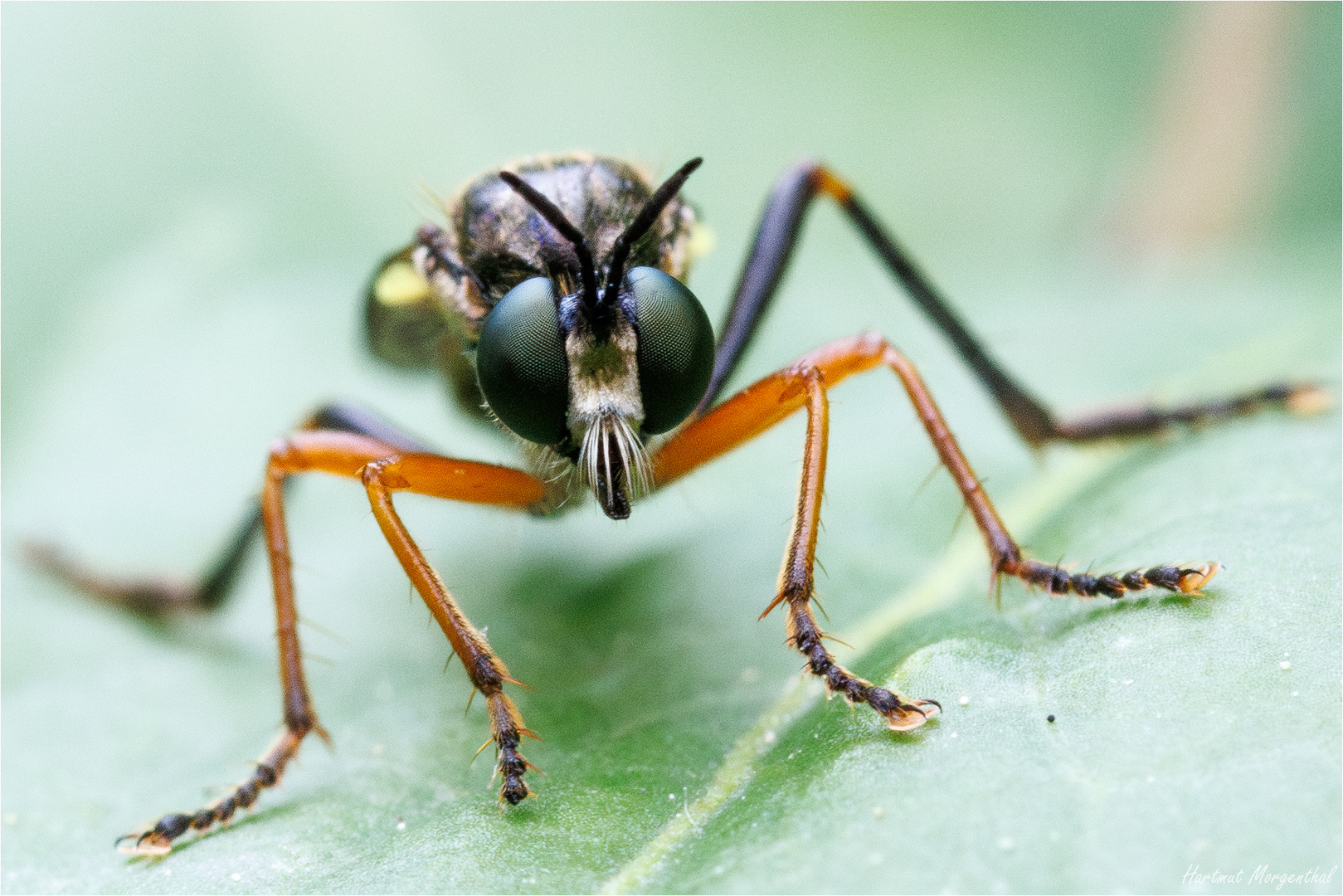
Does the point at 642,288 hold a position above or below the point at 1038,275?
above

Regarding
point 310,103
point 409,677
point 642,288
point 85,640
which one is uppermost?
point 310,103

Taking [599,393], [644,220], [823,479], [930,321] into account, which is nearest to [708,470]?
[930,321]

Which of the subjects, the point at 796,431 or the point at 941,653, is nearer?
the point at 941,653

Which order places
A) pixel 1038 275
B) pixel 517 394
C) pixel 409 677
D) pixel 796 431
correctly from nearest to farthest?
pixel 517 394, pixel 796 431, pixel 409 677, pixel 1038 275

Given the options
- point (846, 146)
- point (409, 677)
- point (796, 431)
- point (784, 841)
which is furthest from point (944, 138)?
point (784, 841)

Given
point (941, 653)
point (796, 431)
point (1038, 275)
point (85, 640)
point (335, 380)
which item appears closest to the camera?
point (941, 653)

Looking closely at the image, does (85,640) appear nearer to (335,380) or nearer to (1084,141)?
(335,380)

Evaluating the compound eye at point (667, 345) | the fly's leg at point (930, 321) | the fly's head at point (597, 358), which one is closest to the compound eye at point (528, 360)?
the fly's head at point (597, 358)
